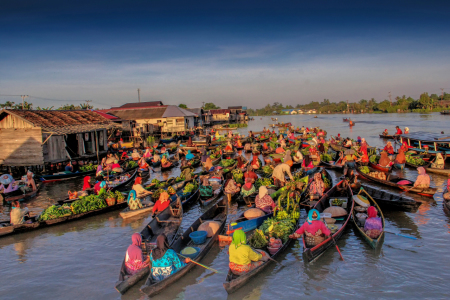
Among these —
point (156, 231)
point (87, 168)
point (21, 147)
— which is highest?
point (21, 147)

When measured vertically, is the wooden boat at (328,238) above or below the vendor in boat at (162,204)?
below

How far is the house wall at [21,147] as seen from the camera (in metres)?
20.2

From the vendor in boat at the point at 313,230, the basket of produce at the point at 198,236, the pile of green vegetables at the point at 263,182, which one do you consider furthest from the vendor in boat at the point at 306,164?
the basket of produce at the point at 198,236

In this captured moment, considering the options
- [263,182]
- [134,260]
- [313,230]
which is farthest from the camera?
[263,182]

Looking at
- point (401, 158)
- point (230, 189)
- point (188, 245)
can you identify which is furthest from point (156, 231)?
point (401, 158)

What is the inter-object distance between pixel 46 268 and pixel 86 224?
11.0ft

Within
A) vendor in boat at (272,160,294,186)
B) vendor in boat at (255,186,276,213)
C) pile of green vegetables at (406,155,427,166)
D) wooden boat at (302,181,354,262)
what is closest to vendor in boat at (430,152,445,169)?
pile of green vegetables at (406,155,427,166)

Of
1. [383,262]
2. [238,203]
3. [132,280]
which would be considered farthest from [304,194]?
[132,280]

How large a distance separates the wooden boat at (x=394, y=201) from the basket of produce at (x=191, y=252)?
7504 mm

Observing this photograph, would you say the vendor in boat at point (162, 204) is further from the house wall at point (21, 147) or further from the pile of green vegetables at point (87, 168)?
the house wall at point (21, 147)

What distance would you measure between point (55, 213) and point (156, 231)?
15.0 feet

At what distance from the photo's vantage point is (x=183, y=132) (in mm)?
46094

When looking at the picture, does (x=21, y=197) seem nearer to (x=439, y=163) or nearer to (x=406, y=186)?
(x=406, y=186)

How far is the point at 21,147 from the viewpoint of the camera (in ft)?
66.9
